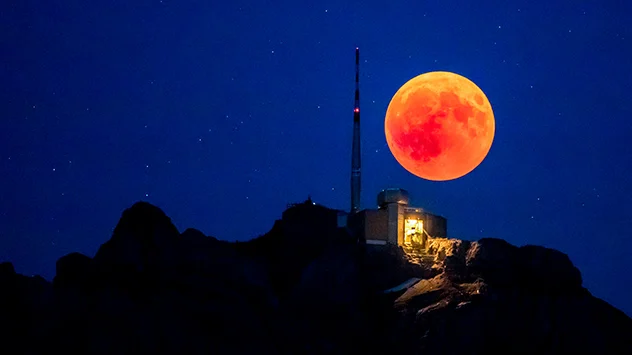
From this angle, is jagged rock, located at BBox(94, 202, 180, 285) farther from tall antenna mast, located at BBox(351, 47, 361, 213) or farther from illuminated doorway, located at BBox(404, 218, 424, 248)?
tall antenna mast, located at BBox(351, 47, 361, 213)

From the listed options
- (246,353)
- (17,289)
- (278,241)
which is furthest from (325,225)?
(17,289)

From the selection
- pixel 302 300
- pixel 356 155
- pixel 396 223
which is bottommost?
pixel 302 300

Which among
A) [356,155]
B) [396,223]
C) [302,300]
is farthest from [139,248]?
[356,155]

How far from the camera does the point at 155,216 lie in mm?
65062

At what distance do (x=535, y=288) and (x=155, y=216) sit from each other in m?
36.1

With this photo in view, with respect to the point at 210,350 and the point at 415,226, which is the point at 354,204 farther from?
the point at 210,350

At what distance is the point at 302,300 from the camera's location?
6919cm

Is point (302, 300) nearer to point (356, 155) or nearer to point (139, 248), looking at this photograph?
point (139, 248)

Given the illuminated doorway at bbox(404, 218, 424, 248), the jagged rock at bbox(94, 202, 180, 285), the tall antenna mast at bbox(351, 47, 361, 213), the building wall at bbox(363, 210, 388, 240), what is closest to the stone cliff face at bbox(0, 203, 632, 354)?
the jagged rock at bbox(94, 202, 180, 285)

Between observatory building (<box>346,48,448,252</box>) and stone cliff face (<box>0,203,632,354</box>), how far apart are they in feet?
8.03

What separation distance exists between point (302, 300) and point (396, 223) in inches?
592

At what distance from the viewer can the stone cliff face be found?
54.6 meters

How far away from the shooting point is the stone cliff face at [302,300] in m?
54.6

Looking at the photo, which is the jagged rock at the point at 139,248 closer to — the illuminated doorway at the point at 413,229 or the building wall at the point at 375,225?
the building wall at the point at 375,225
